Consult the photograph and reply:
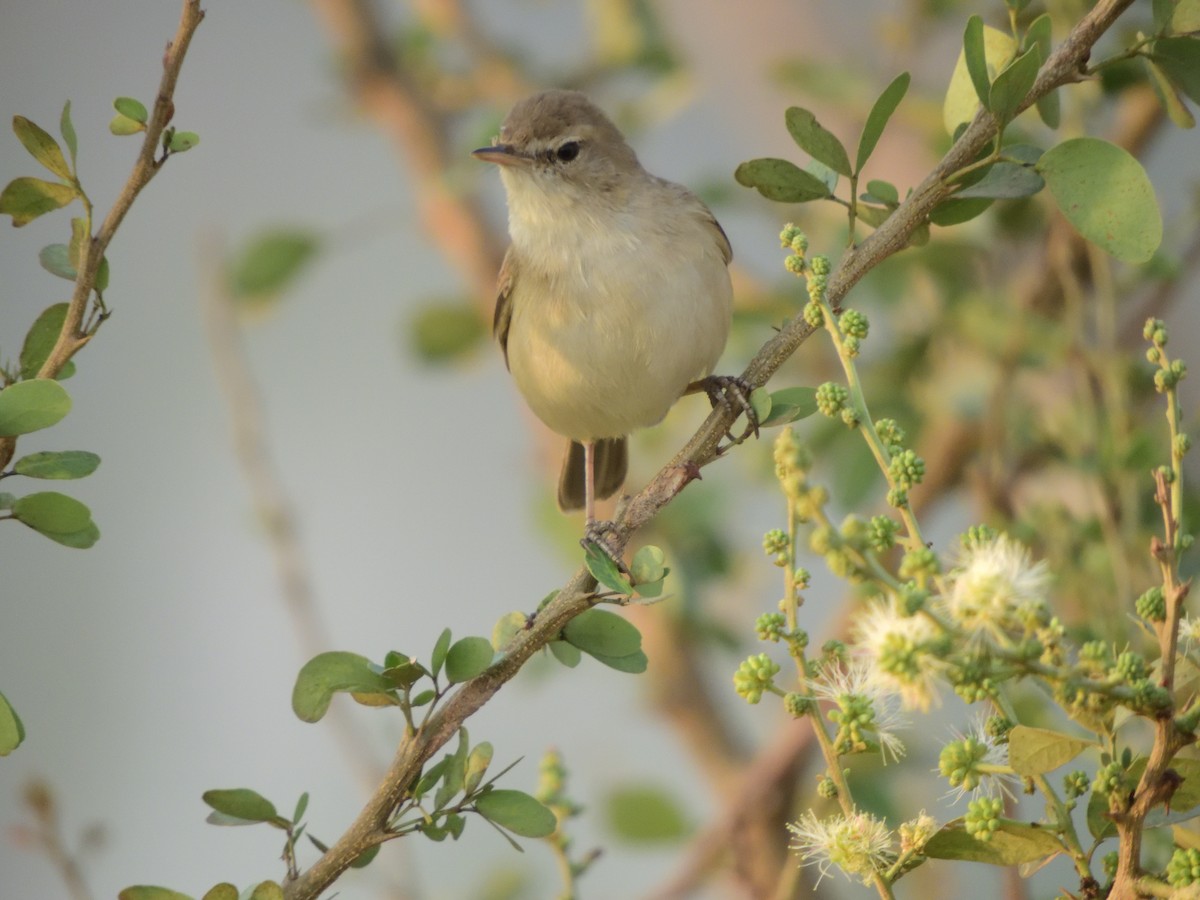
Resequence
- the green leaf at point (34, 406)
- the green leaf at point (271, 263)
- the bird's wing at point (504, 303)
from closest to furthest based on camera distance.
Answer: the green leaf at point (34, 406), the bird's wing at point (504, 303), the green leaf at point (271, 263)

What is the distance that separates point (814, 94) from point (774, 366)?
4.46ft

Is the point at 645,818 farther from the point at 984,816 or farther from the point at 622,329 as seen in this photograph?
the point at 984,816

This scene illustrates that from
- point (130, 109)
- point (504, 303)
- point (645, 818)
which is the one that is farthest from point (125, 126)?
point (645, 818)

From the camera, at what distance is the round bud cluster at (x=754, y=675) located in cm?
101

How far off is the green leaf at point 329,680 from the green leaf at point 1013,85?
813 millimetres

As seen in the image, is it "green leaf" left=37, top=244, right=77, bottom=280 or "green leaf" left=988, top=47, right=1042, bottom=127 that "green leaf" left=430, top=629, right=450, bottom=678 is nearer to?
"green leaf" left=37, top=244, right=77, bottom=280

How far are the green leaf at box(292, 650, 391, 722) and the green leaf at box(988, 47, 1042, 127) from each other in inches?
32.0

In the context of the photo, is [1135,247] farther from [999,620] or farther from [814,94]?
[814,94]

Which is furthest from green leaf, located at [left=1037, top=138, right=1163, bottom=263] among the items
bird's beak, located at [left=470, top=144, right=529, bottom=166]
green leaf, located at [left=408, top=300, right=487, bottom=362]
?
green leaf, located at [left=408, top=300, right=487, bottom=362]

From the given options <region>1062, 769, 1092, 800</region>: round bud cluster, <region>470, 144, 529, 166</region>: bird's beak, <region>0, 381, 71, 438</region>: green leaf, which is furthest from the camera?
<region>470, 144, 529, 166</region>: bird's beak

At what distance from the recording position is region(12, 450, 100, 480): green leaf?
1174 mm

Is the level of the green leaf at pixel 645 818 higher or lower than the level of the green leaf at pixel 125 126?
lower

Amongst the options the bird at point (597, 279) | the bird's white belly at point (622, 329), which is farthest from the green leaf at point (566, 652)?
the bird's white belly at point (622, 329)

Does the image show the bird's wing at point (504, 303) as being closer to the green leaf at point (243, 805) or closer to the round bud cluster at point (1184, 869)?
the green leaf at point (243, 805)
